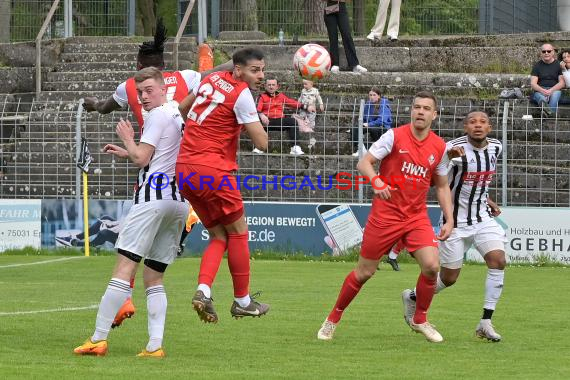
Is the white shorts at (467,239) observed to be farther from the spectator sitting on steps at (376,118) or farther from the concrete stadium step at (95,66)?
the concrete stadium step at (95,66)

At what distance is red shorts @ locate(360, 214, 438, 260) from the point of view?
1068cm

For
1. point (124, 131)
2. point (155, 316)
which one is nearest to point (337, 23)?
point (124, 131)

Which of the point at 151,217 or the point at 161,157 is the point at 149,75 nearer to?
the point at 161,157

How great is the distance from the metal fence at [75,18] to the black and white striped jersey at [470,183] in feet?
63.7

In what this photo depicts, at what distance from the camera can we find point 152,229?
30.9ft

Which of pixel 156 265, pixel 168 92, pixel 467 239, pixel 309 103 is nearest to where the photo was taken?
pixel 156 265

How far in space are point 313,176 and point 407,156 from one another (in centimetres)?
1180

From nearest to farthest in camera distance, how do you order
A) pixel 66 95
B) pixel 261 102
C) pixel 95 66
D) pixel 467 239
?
1. pixel 467 239
2. pixel 261 102
3. pixel 66 95
4. pixel 95 66

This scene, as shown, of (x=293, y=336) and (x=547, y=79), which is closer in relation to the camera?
(x=293, y=336)

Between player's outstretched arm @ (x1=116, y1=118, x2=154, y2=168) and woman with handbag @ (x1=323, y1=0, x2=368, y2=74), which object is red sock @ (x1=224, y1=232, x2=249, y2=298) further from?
woman with handbag @ (x1=323, y1=0, x2=368, y2=74)

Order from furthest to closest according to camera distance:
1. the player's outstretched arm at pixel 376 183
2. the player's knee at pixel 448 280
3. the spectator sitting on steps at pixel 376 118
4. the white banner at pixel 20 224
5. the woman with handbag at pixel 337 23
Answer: the woman with handbag at pixel 337 23
the white banner at pixel 20 224
the spectator sitting on steps at pixel 376 118
the player's knee at pixel 448 280
the player's outstretched arm at pixel 376 183

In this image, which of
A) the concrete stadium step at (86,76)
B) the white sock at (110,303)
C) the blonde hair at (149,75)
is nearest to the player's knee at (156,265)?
the white sock at (110,303)

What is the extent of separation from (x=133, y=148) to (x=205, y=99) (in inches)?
43.8

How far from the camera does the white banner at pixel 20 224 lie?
22078 millimetres
